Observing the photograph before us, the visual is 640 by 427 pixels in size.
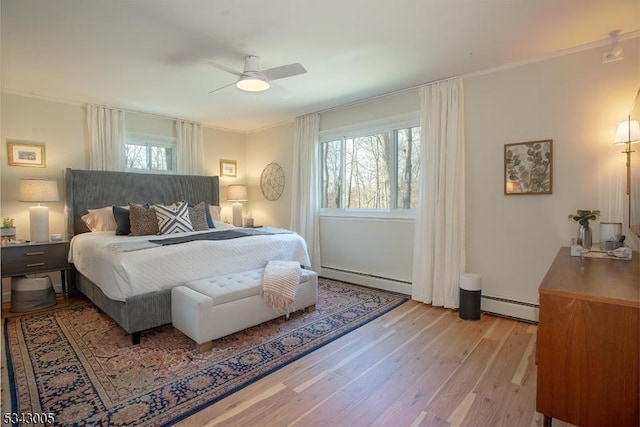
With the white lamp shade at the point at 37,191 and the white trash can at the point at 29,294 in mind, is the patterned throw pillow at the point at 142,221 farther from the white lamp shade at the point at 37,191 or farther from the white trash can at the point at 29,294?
the white trash can at the point at 29,294

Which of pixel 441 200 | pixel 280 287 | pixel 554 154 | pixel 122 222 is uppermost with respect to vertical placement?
pixel 554 154

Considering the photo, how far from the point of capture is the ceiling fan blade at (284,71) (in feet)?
8.72

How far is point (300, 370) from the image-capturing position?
2357 mm

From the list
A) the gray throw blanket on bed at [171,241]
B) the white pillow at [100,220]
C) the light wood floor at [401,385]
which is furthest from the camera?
the white pillow at [100,220]

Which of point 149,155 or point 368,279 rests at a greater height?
point 149,155

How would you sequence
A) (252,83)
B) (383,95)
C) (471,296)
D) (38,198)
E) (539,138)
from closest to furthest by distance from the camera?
(252,83) → (539,138) → (471,296) → (38,198) → (383,95)

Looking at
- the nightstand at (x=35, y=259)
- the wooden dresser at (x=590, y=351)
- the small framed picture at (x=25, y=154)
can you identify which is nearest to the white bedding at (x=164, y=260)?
the nightstand at (x=35, y=259)

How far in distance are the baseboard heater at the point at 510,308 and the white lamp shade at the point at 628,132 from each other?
63.2 inches

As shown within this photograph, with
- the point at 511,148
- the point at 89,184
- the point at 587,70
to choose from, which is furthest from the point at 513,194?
the point at 89,184

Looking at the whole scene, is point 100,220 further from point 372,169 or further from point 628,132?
point 628,132

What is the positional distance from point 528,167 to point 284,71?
2.46m

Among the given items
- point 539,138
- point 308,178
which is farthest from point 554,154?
point 308,178

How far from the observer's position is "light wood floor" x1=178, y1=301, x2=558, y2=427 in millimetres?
1870

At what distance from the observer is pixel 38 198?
3719 mm
